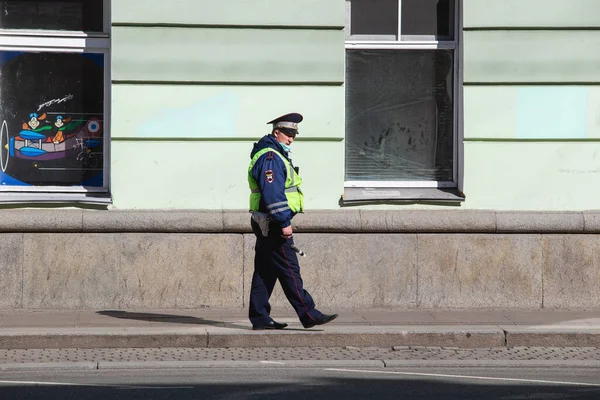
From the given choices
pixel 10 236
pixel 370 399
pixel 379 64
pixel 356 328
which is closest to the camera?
pixel 370 399

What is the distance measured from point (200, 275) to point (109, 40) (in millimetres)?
2411

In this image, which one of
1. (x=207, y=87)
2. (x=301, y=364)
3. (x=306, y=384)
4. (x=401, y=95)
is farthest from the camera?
(x=401, y=95)

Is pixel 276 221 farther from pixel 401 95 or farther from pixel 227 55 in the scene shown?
pixel 401 95

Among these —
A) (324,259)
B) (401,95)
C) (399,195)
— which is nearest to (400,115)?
(401,95)

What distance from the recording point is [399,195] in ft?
41.2

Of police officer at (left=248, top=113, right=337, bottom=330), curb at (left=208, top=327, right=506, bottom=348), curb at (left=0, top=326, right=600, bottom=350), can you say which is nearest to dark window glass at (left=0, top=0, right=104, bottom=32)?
police officer at (left=248, top=113, right=337, bottom=330)

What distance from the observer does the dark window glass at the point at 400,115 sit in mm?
12688

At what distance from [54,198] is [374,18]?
11.7 feet

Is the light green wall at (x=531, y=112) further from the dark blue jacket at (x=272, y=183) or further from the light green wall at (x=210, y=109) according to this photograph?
the dark blue jacket at (x=272, y=183)

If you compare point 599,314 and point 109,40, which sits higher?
point 109,40

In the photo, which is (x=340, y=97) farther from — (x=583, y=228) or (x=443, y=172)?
(x=583, y=228)

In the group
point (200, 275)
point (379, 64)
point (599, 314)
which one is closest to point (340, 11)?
point (379, 64)

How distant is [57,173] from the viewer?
41.0 ft

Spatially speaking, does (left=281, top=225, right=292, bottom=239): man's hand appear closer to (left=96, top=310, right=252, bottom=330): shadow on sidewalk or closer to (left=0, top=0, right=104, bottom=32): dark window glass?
(left=96, top=310, right=252, bottom=330): shadow on sidewalk
